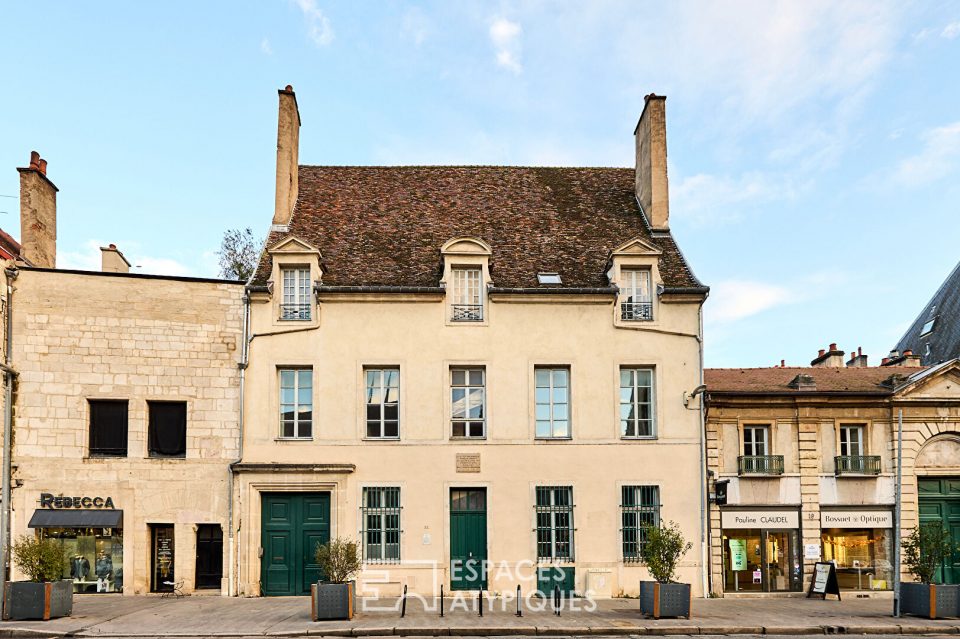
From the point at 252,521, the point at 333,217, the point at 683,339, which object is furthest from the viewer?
the point at 333,217

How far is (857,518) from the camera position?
20719 mm

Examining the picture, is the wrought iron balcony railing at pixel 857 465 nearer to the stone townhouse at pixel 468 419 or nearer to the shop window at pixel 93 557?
the stone townhouse at pixel 468 419

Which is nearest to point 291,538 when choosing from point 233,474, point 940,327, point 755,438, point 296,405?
point 233,474

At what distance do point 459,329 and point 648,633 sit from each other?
27.2 feet

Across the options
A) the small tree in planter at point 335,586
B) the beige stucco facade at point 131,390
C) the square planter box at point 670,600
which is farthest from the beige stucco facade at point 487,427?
the small tree in planter at point 335,586

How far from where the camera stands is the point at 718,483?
20.1 meters

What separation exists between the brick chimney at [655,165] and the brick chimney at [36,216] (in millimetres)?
16092

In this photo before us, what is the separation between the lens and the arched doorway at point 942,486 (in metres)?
20.9

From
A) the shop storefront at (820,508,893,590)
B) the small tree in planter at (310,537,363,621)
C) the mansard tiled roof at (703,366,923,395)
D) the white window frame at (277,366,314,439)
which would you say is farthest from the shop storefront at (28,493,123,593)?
the shop storefront at (820,508,893,590)

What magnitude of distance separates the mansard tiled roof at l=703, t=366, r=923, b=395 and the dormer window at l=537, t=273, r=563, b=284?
184 inches

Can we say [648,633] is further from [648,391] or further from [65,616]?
[65,616]

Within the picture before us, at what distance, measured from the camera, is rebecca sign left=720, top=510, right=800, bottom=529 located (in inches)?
810

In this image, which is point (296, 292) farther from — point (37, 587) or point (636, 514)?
point (636, 514)

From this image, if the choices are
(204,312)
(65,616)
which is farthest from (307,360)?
(65,616)
